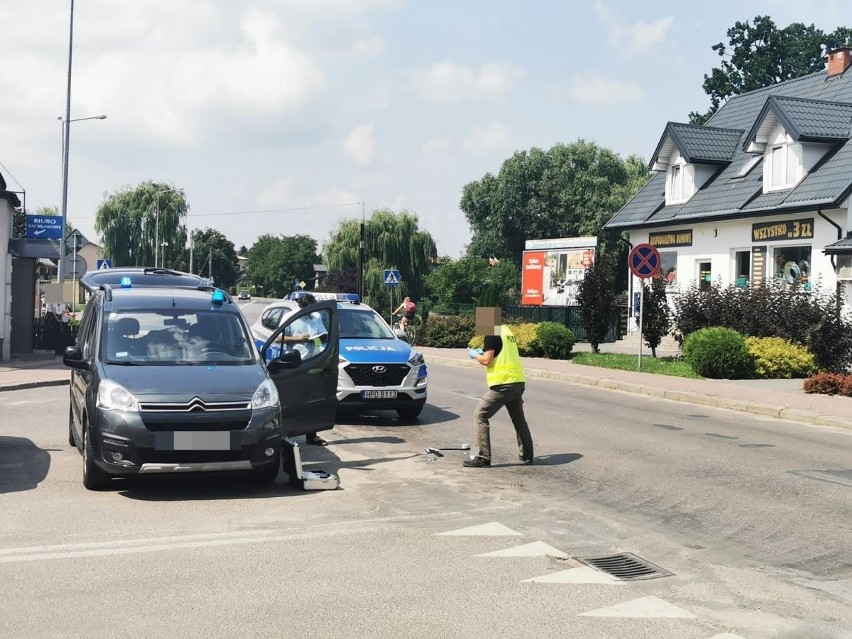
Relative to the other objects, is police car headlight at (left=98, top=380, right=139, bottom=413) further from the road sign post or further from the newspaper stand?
the road sign post

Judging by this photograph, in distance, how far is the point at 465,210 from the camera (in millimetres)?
71938

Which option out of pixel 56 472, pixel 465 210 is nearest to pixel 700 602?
pixel 56 472

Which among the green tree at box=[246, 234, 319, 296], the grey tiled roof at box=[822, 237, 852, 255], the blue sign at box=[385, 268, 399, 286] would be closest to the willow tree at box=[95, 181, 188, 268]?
the blue sign at box=[385, 268, 399, 286]

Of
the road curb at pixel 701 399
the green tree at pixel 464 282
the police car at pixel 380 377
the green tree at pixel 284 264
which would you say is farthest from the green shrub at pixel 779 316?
the green tree at pixel 284 264

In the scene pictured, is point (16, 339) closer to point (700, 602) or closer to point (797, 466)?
point (797, 466)

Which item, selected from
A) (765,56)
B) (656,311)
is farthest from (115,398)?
(765,56)

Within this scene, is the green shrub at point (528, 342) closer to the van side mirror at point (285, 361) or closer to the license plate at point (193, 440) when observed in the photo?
the van side mirror at point (285, 361)

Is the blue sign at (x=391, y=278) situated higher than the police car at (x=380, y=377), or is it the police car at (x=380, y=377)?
the blue sign at (x=391, y=278)

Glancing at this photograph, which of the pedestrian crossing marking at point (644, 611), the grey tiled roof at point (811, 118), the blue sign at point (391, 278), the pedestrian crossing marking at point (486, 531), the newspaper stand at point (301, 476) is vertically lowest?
the pedestrian crossing marking at point (644, 611)

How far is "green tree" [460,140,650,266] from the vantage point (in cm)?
6606

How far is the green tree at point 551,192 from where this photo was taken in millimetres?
66062

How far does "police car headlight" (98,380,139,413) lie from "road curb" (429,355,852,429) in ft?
34.3

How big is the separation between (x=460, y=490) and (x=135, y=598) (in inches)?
154

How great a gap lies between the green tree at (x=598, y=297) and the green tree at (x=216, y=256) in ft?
405
